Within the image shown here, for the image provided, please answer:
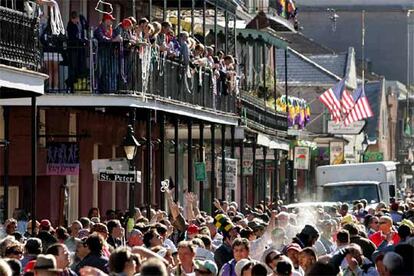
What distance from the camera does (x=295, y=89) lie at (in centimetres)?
7556

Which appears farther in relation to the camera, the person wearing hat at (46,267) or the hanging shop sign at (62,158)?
the hanging shop sign at (62,158)

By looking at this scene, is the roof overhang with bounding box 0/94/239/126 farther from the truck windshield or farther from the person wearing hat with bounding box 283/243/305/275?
the truck windshield

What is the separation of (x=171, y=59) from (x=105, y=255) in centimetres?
1442

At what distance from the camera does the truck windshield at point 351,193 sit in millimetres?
44969

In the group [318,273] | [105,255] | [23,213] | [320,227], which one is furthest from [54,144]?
[318,273]

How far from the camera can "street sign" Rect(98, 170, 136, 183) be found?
2556cm

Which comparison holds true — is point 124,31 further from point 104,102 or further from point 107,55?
point 104,102

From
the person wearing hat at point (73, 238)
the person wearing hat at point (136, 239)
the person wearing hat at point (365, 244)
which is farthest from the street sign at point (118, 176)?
A: the person wearing hat at point (136, 239)

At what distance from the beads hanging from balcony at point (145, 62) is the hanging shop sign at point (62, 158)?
2219mm

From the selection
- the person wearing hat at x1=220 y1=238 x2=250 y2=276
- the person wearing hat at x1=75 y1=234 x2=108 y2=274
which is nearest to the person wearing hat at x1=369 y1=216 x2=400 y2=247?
the person wearing hat at x1=220 y1=238 x2=250 y2=276

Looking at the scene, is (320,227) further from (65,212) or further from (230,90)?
(230,90)

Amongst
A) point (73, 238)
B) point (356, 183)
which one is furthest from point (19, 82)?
point (356, 183)

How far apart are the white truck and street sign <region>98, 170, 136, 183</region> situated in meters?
18.9

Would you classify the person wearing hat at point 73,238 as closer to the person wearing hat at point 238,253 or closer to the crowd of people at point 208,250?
the crowd of people at point 208,250
